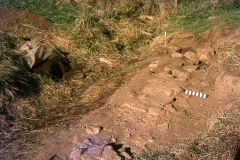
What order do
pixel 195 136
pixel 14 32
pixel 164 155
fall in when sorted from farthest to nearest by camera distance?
pixel 14 32 < pixel 195 136 < pixel 164 155

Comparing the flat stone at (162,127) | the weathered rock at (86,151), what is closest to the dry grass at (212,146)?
the flat stone at (162,127)

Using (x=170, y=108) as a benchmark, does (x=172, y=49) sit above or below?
above

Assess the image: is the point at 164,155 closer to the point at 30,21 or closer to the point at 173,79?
the point at 173,79

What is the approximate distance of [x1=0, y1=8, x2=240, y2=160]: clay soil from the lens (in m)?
2.77

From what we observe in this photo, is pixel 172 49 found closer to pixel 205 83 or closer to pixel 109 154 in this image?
pixel 205 83

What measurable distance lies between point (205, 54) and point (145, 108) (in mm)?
2138

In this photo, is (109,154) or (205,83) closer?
(109,154)

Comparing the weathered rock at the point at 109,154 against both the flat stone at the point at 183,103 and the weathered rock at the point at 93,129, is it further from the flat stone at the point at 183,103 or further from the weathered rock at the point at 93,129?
the flat stone at the point at 183,103

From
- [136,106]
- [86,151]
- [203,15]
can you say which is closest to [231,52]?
[136,106]

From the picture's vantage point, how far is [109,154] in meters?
2.49

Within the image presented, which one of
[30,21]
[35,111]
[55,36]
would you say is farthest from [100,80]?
[30,21]

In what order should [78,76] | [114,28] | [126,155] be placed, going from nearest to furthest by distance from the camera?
1. [126,155]
2. [78,76]
3. [114,28]

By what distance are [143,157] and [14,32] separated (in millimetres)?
5112

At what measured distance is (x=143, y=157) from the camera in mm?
2389
